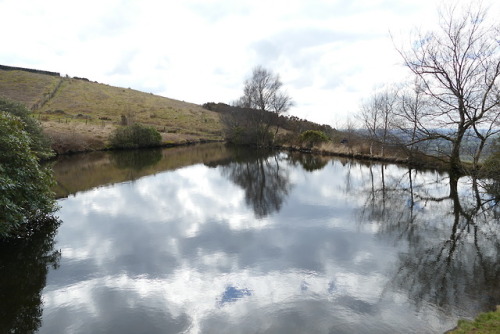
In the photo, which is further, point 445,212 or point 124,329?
point 445,212

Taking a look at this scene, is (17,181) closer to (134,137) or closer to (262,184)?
(262,184)

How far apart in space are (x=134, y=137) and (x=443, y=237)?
130ft

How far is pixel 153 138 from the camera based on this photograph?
44.0m

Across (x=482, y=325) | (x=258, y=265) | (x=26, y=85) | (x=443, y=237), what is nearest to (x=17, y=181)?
(x=258, y=265)

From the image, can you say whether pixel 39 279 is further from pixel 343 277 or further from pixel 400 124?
pixel 400 124

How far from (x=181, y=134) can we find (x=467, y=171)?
151 feet

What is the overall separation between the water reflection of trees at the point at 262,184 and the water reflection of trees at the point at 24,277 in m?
6.66

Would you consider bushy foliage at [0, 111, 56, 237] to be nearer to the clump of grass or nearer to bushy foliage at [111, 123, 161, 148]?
the clump of grass

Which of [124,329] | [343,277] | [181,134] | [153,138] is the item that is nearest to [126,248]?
[124,329]

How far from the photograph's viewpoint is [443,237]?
890cm

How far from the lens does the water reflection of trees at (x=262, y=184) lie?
1305 cm

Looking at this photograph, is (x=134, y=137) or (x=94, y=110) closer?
(x=134, y=137)

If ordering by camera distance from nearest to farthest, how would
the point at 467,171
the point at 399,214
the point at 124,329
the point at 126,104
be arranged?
the point at 124,329
the point at 399,214
the point at 467,171
the point at 126,104

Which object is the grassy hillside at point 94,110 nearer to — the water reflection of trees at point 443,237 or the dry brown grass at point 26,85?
the dry brown grass at point 26,85
